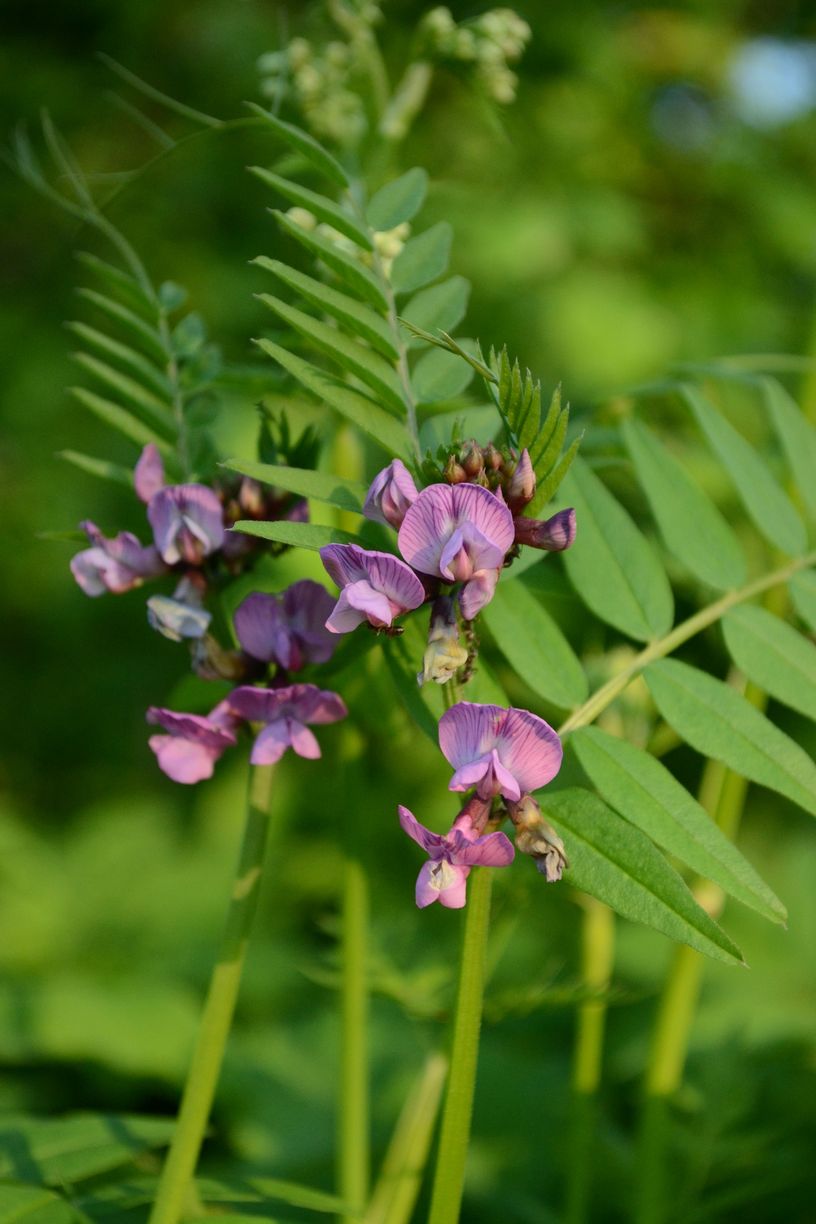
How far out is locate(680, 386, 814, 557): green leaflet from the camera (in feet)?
3.48

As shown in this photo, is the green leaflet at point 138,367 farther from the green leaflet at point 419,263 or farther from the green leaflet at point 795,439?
the green leaflet at point 795,439

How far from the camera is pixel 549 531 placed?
700 millimetres

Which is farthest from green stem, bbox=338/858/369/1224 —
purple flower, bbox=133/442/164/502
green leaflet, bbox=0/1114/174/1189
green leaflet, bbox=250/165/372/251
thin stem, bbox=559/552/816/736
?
green leaflet, bbox=250/165/372/251

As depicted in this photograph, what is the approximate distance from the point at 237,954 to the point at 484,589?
0.30m

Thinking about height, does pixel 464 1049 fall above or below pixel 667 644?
below

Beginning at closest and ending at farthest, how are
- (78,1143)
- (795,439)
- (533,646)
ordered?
1. (533,646)
2. (78,1143)
3. (795,439)

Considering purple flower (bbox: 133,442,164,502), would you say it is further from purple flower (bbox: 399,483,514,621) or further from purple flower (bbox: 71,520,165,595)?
purple flower (bbox: 399,483,514,621)

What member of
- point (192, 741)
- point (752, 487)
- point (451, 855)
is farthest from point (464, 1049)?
point (752, 487)

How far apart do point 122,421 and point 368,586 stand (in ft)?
1.18

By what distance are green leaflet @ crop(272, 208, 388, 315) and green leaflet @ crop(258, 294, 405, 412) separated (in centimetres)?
4

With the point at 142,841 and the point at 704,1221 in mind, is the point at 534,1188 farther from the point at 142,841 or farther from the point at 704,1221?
the point at 142,841

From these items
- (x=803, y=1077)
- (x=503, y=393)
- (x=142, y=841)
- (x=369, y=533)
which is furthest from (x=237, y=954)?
(x=142, y=841)

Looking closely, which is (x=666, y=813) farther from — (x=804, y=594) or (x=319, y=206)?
(x=319, y=206)

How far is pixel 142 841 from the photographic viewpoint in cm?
270
